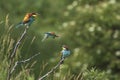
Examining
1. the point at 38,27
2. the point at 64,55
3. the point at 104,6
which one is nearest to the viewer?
the point at 64,55

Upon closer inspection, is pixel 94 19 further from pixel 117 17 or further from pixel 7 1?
pixel 7 1

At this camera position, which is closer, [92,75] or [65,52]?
[65,52]

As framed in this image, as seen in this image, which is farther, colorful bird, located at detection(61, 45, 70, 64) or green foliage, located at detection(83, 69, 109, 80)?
green foliage, located at detection(83, 69, 109, 80)

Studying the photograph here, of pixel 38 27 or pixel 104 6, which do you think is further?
pixel 38 27

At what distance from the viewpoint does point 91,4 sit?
55.3 feet

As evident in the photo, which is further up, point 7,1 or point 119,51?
point 119,51

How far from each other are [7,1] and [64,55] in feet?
64.2

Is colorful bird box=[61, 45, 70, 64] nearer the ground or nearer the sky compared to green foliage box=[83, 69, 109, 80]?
nearer the sky

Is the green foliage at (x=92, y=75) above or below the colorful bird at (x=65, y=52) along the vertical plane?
below

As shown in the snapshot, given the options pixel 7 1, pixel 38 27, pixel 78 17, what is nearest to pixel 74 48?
pixel 78 17

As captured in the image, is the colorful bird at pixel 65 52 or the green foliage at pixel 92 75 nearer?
the colorful bird at pixel 65 52

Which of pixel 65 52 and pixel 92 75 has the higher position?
pixel 65 52

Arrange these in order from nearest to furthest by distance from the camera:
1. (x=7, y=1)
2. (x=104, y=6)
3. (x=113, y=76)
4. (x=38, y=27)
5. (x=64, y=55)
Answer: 1. (x=64, y=55)
2. (x=113, y=76)
3. (x=104, y=6)
4. (x=38, y=27)
5. (x=7, y=1)

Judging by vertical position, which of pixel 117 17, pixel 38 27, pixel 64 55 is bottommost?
pixel 38 27
